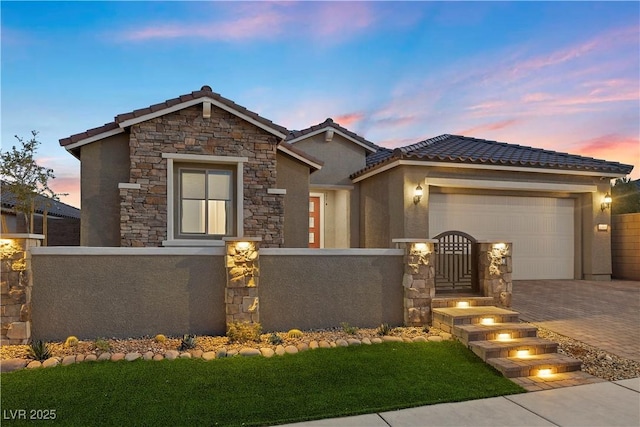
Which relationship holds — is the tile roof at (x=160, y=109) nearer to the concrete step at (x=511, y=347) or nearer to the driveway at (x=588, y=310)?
the concrete step at (x=511, y=347)

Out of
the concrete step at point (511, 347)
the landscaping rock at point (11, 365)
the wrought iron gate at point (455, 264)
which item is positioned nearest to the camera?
the landscaping rock at point (11, 365)

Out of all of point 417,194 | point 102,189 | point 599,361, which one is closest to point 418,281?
point 599,361

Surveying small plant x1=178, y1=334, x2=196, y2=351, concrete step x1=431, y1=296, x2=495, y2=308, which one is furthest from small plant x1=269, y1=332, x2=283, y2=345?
concrete step x1=431, y1=296, x2=495, y2=308

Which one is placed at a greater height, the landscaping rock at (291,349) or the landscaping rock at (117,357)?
the landscaping rock at (117,357)

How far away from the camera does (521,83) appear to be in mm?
12562

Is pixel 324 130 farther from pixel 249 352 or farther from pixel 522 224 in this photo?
pixel 249 352

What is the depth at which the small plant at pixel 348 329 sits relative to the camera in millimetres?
7017

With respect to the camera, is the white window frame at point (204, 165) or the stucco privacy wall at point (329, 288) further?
the white window frame at point (204, 165)

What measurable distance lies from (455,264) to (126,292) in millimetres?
6489

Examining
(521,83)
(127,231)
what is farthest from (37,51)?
(521,83)

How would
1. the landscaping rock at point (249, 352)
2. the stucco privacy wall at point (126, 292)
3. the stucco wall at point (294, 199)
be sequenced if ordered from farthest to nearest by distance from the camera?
1. the stucco wall at point (294, 199)
2. the stucco privacy wall at point (126, 292)
3. the landscaping rock at point (249, 352)

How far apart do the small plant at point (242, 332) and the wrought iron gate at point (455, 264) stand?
4004mm

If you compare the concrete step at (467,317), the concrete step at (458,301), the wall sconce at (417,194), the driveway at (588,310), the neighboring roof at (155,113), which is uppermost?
the neighboring roof at (155,113)

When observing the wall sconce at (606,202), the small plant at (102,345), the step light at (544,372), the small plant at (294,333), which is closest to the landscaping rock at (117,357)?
the small plant at (102,345)
